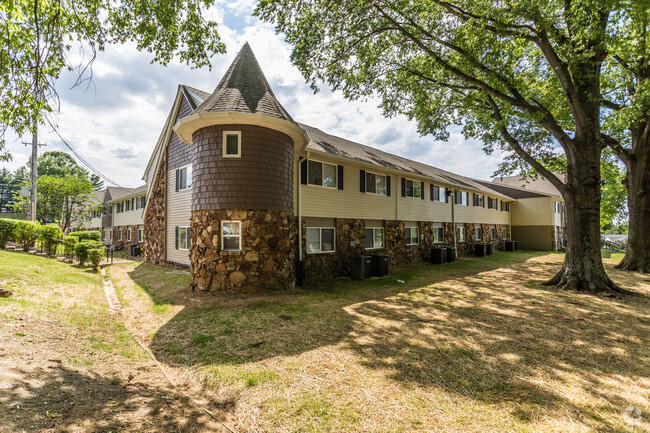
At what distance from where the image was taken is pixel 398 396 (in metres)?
3.34

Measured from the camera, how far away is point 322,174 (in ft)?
38.2

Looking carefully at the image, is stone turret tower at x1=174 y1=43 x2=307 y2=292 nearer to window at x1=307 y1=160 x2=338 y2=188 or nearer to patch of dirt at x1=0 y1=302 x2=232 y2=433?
window at x1=307 y1=160 x2=338 y2=188

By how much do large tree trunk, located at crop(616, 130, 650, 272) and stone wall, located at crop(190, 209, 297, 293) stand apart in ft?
49.0

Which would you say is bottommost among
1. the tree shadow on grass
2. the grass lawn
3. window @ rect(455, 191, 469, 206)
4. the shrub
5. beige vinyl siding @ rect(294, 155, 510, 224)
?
the grass lawn

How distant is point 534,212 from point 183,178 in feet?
95.6

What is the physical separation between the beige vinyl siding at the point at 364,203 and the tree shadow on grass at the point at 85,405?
7.67 metres

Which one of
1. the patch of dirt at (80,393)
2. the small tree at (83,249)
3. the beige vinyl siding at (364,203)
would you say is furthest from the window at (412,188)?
the small tree at (83,249)

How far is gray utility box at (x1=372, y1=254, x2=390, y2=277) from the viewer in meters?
12.2

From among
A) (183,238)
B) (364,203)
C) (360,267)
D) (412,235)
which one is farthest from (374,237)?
(183,238)

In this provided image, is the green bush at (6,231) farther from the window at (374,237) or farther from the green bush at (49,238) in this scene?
the window at (374,237)

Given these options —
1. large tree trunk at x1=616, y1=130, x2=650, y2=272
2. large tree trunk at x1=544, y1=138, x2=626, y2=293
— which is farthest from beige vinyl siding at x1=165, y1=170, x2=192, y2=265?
large tree trunk at x1=616, y1=130, x2=650, y2=272

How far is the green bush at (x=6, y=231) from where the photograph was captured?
42.8 ft

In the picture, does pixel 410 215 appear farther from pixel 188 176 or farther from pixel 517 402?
pixel 517 402

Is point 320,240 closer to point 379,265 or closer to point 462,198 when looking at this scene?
point 379,265
